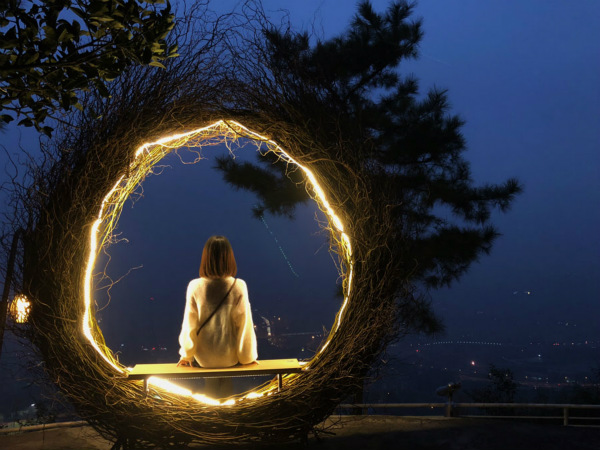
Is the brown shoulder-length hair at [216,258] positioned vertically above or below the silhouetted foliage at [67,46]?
below

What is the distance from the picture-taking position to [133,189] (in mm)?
4777

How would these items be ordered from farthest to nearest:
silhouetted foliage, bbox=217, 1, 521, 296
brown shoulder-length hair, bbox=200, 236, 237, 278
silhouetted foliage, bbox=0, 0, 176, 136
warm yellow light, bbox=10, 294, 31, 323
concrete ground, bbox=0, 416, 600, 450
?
silhouetted foliage, bbox=217, 1, 521, 296, brown shoulder-length hair, bbox=200, 236, 237, 278, concrete ground, bbox=0, 416, 600, 450, warm yellow light, bbox=10, 294, 31, 323, silhouetted foliage, bbox=0, 0, 176, 136

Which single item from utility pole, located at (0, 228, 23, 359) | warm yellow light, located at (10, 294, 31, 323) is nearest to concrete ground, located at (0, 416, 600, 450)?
utility pole, located at (0, 228, 23, 359)

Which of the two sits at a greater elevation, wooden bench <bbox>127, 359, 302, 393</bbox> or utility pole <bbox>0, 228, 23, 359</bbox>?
utility pole <bbox>0, 228, 23, 359</bbox>

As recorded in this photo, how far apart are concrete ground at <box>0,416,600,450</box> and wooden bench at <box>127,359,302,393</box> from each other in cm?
62

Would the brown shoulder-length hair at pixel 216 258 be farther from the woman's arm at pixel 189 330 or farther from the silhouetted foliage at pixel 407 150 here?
the silhouetted foliage at pixel 407 150

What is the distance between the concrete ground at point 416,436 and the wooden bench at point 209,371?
2.02 feet

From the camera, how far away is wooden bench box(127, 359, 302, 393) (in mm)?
4211

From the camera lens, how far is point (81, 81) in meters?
2.49

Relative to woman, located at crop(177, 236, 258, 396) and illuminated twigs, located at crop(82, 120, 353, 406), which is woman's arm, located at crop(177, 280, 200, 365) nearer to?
woman, located at crop(177, 236, 258, 396)

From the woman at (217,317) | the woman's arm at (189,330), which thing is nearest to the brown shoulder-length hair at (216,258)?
the woman at (217,317)

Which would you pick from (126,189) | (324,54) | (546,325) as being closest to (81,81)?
(126,189)

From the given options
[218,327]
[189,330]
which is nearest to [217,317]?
[218,327]

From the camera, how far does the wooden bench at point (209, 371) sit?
421 centimetres
